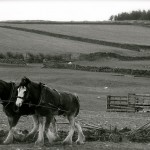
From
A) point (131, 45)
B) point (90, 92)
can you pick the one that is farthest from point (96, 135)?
point (131, 45)

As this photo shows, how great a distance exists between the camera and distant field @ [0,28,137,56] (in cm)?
8369

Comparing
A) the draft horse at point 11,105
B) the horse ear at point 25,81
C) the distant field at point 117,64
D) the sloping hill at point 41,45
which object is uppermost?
the horse ear at point 25,81

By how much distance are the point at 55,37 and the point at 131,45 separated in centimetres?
1758

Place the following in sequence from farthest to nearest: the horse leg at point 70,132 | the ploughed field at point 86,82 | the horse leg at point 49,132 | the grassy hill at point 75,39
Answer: the grassy hill at point 75,39, the ploughed field at point 86,82, the horse leg at point 70,132, the horse leg at point 49,132

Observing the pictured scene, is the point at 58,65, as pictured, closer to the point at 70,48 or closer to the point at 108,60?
the point at 108,60

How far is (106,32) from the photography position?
402 feet

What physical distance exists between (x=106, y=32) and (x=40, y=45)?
34.7 meters

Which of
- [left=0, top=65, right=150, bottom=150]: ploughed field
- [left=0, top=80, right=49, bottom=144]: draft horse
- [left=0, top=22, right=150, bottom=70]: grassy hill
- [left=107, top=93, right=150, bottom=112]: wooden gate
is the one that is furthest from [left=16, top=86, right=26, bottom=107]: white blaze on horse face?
[left=0, top=22, right=150, bottom=70]: grassy hill

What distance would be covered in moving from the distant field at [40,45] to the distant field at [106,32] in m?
10.3

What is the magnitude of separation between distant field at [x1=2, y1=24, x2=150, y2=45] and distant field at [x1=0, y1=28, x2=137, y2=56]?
1028 cm

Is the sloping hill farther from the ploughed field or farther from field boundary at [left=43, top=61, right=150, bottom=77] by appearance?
the ploughed field

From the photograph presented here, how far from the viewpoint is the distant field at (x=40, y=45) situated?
275 feet

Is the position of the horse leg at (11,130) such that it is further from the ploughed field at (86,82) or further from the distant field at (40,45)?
the distant field at (40,45)

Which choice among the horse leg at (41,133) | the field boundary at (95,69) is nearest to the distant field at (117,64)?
the field boundary at (95,69)
